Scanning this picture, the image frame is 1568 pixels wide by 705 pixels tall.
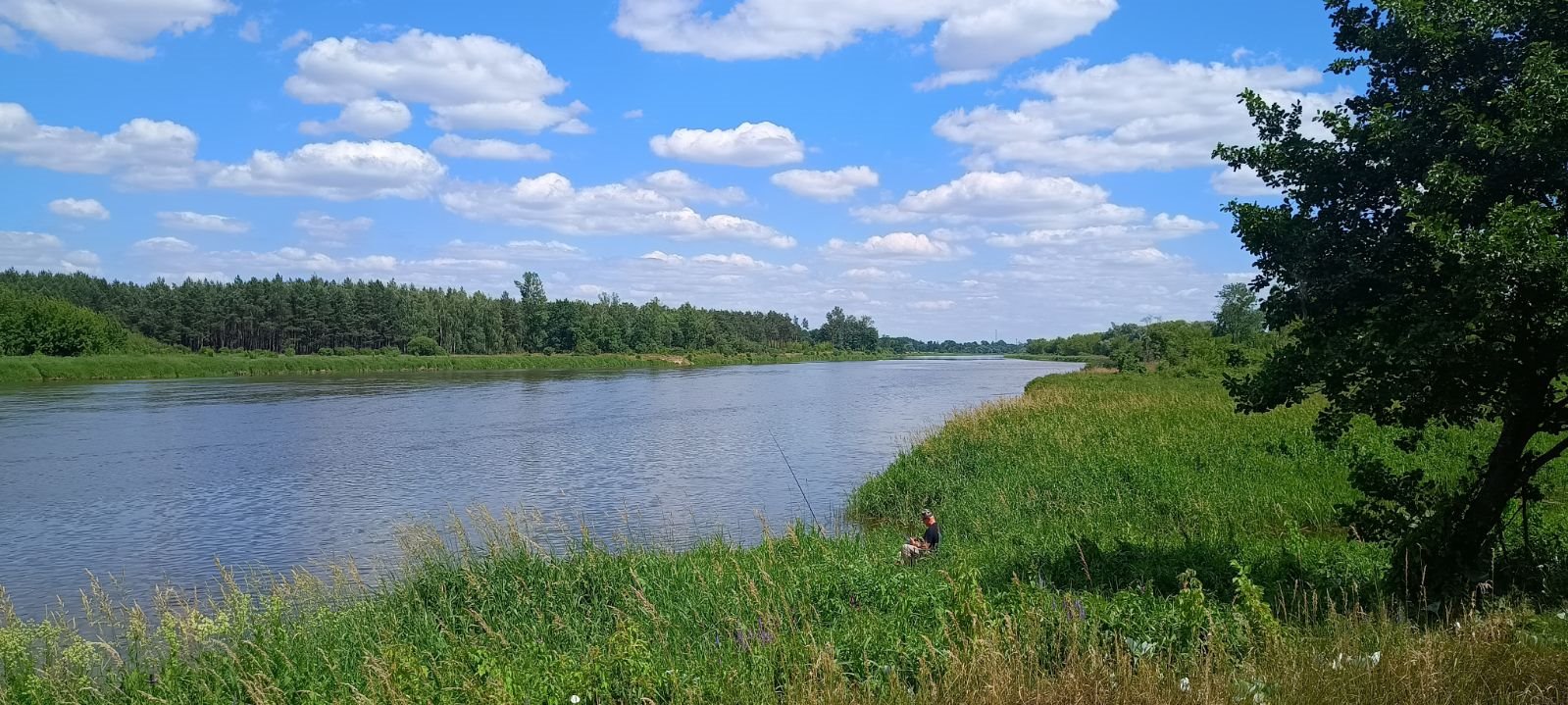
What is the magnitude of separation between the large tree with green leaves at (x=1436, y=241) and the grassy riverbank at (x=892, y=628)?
1537 millimetres

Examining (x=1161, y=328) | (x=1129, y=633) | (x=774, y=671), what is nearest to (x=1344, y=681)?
(x=1129, y=633)

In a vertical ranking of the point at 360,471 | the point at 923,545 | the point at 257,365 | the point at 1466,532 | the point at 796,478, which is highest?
the point at 257,365

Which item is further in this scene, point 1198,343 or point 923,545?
point 1198,343

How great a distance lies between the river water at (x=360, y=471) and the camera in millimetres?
18094

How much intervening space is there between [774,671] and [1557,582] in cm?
675

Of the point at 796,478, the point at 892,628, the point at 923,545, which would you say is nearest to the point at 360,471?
the point at 796,478

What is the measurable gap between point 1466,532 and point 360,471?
89.8ft

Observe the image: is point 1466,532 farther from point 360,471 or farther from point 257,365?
point 257,365

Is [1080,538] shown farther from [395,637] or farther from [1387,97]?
[395,637]

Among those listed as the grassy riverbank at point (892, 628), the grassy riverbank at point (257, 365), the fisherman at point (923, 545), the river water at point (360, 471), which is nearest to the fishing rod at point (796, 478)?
the river water at point (360, 471)

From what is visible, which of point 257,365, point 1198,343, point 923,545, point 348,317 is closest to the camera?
point 923,545

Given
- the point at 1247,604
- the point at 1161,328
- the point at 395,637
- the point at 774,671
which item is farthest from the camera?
the point at 1161,328

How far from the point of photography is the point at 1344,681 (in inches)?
221

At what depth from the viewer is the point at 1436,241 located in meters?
6.29
